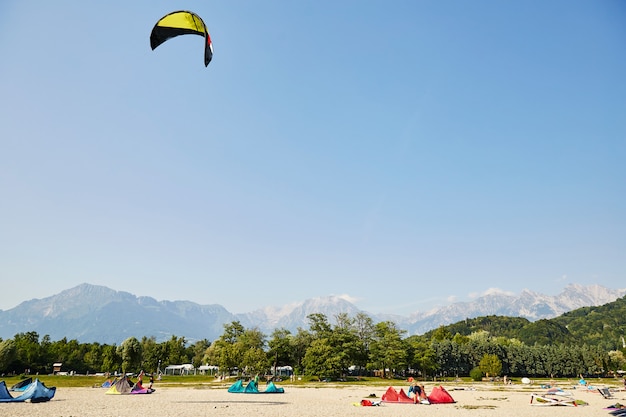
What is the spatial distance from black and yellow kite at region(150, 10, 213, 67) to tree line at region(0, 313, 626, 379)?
2481 inches

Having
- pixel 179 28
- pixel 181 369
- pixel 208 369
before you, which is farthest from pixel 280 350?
pixel 179 28

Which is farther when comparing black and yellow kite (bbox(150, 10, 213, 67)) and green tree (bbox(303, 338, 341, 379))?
green tree (bbox(303, 338, 341, 379))

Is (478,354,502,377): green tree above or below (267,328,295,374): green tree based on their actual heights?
below

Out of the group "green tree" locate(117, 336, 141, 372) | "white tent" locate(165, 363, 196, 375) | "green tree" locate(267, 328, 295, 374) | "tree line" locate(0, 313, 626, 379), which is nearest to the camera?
"tree line" locate(0, 313, 626, 379)

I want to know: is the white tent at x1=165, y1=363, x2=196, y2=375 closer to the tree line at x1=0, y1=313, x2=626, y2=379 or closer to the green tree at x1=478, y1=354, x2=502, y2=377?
the tree line at x1=0, y1=313, x2=626, y2=379

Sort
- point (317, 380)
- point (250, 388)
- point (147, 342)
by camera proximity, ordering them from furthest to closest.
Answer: point (147, 342) → point (317, 380) → point (250, 388)

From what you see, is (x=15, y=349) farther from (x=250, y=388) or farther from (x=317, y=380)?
(x=250, y=388)

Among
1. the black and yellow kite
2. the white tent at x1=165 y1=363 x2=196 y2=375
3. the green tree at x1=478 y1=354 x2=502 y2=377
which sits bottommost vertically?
the white tent at x1=165 y1=363 x2=196 y2=375

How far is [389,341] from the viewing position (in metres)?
80.5

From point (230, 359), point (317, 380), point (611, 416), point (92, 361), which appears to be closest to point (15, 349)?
point (92, 361)

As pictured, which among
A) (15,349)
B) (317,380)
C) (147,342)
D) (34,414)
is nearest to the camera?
(34,414)

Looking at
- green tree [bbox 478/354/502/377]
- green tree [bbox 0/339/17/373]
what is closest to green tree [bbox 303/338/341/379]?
green tree [bbox 478/354/502/377]

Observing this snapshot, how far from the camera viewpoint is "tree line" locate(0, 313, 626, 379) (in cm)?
7000

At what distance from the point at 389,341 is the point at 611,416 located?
62837 mm
